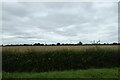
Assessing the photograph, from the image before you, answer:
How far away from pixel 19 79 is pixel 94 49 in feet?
31.1

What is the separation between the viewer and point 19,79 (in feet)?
30.7

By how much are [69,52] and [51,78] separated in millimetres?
7468

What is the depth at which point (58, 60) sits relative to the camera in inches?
610

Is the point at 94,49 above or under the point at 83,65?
above

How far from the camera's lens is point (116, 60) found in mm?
16844

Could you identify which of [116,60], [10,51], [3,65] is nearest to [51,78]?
[3,65]

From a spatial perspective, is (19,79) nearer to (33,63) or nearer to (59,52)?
(33,63)

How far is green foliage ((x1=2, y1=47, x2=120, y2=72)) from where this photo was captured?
580 inches

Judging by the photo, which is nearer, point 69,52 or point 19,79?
point 19,79

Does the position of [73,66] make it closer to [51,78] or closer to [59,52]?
[59,52]

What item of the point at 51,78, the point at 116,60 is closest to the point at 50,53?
the point at 116,60

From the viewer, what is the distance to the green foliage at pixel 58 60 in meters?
14.7

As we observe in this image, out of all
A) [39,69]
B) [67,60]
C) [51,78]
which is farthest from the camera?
[67,60]

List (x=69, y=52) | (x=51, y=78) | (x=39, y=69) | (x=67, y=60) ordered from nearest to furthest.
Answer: (x=51, y=78) < (x=39, y=69) < (x=67, y=60) < (x=69, y=52)
